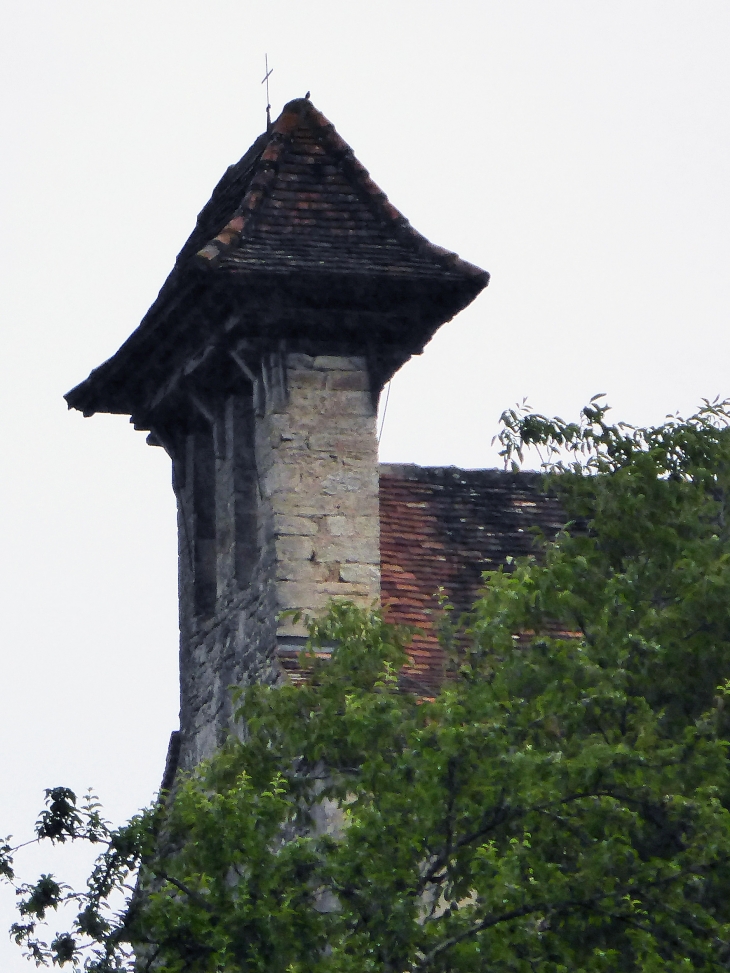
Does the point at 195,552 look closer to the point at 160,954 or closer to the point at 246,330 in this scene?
the point at 246,330

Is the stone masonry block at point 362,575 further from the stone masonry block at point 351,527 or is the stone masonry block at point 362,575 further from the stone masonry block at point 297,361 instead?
the stone masonry block at point 297,361

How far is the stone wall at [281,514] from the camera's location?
563 inches

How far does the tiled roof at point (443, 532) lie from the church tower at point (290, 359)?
0.35 meters

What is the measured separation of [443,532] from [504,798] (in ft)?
18.6

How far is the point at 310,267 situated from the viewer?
47.7ft

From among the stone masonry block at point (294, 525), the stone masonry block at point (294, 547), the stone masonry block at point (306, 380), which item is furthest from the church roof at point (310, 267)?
the stone masonry block at point (294, 547)

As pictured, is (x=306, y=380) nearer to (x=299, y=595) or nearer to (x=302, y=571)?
(x=302, y=571)

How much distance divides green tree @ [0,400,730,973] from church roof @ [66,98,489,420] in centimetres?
361

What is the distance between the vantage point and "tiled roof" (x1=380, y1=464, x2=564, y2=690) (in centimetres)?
1450

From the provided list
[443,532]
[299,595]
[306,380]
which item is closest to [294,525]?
[299,595]

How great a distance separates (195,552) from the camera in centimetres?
1611

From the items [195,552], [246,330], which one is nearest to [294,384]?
[246,330]

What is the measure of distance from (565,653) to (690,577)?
0.76m

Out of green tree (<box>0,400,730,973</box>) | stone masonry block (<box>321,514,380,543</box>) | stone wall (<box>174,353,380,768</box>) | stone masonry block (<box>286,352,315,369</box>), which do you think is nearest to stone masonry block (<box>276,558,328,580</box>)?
stone wall (<box>174,353,380,768</box>)
